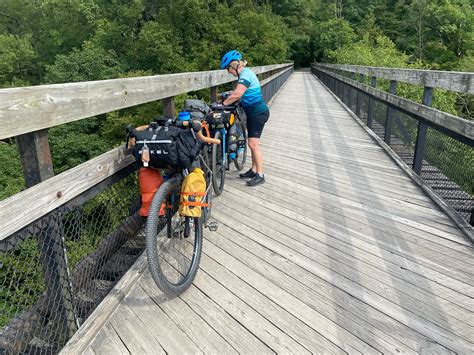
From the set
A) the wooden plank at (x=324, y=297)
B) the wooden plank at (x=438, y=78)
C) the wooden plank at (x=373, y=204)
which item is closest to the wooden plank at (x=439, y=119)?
the wooden plank at (x=438, y=78)

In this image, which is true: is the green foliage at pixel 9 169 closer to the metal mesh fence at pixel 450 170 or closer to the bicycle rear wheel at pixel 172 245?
the bicycle rear wheel at pixel 172 245

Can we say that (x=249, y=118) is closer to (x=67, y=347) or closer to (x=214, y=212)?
(x=214, y=212)

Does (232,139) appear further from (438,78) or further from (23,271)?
(23,271)

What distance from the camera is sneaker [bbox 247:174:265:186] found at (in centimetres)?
435

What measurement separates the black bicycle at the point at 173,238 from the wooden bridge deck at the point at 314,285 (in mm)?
120

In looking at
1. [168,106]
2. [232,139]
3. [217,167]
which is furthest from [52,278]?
[232,139]

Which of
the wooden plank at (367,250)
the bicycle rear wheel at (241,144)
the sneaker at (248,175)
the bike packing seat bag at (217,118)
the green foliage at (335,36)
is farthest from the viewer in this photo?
the green foliage at (335,36)

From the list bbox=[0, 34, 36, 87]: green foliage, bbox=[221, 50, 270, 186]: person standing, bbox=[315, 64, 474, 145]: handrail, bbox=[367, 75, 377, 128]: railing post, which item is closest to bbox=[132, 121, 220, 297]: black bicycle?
bbox=[221, 50, 270, 186]: person standing

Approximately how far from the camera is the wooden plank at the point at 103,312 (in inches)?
76.9

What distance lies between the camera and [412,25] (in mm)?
52656

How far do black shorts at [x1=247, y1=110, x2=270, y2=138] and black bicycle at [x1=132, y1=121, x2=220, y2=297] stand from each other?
141 centimetres

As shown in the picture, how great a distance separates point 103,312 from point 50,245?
0.56 meters

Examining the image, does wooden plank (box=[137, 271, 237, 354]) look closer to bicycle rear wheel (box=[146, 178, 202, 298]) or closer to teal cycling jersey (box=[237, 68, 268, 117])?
bicycle rear wheel (box=[146, 178, 202, 298])

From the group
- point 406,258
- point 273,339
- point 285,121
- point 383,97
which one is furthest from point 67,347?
point 285,121
